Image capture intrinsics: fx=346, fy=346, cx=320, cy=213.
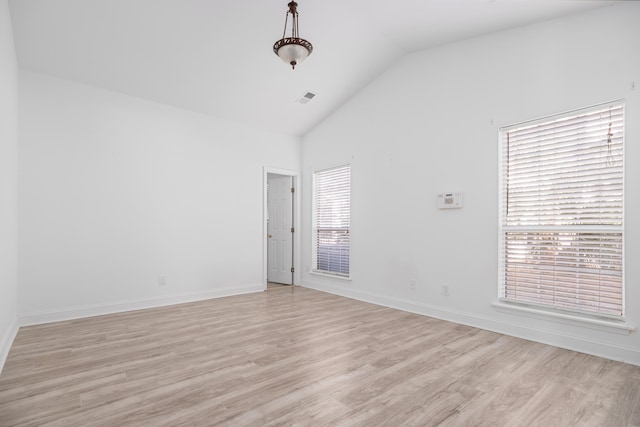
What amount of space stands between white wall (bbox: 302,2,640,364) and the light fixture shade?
2.06 m

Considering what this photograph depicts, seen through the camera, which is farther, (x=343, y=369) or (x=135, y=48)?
(x=135, y=48)

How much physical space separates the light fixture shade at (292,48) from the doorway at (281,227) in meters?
3.17

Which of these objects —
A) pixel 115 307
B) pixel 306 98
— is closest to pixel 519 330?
pixel 306 98

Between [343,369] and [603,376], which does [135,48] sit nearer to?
[343,369]

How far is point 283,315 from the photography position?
4.50 m

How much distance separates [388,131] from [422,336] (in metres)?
2.93

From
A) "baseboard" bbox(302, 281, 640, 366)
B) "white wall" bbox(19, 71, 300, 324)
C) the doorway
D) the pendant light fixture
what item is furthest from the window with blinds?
"white wall" bbox(19, 71, 300, 324)

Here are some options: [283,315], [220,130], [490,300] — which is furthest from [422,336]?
[220,130]

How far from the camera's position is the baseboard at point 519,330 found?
3066 millimetres

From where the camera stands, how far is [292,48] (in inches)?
130

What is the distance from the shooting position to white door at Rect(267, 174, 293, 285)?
22.2 feet

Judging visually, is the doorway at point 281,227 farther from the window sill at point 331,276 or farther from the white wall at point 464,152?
the white wall at point 464,152

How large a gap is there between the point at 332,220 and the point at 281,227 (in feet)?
4.08

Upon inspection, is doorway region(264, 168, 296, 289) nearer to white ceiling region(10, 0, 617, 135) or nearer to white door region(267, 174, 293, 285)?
white door region(267, 174, 293, 285)
